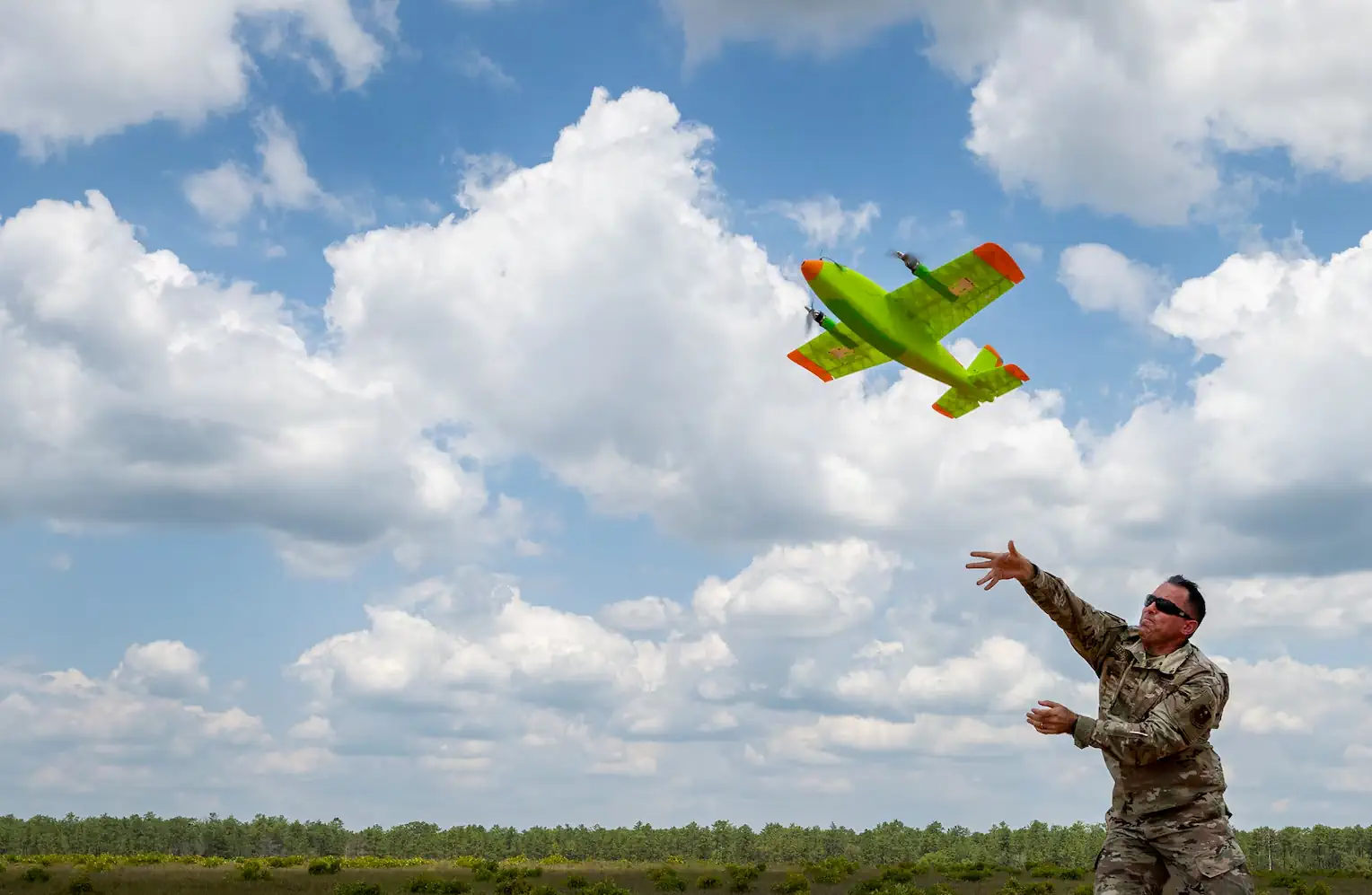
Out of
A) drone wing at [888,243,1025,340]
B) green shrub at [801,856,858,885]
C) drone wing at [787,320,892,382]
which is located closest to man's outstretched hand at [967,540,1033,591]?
drone wing at [888,243,1025,340]

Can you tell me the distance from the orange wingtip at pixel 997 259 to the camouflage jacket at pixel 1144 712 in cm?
2877

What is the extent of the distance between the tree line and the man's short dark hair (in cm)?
10538

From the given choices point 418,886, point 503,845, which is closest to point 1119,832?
point 418,886

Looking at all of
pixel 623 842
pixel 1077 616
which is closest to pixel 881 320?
pixel 1077 616

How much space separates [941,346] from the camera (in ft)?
125

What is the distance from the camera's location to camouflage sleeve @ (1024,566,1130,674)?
9.05 metres

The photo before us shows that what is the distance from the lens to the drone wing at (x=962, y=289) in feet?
119

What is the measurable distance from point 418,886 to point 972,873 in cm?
3079

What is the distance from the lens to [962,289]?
37000mm

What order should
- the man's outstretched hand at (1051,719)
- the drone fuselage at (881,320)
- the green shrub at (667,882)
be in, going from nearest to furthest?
the man's outstretched hand at (1051,719) < the drone fuselage at (881,320) < the green shrub at (667,882)

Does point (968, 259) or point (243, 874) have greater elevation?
point (968, 259)

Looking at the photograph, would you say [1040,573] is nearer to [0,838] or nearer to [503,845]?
[0,838]

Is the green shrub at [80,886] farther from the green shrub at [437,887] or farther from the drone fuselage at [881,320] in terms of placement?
the drone fuselage at [881,320]

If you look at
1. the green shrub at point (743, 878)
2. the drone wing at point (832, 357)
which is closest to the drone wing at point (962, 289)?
the drone wing at point (832, 357)
